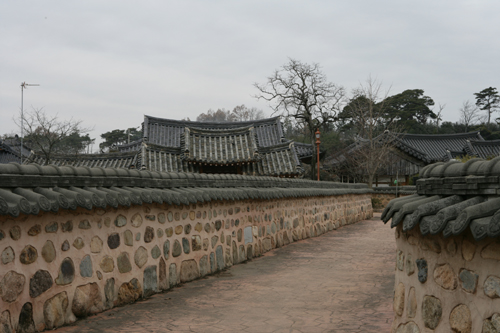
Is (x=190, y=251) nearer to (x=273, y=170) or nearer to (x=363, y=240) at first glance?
(x=363, y=240)

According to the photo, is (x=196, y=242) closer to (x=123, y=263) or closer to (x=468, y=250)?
(x=123, y=263)

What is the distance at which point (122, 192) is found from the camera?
19.1ft

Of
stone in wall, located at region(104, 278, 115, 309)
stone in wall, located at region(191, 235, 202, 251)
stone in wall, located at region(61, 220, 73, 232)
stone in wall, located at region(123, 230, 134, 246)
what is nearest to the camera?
stone in wall, located at region(61, 220, 73, 232)

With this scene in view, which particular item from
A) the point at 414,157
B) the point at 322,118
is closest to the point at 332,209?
the point at 322,118

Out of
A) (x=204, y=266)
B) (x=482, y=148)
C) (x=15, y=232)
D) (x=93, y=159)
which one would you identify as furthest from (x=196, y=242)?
(x=482, y=148)

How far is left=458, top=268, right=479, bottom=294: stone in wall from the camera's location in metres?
3.01

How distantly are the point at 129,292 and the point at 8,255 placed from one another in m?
2.00

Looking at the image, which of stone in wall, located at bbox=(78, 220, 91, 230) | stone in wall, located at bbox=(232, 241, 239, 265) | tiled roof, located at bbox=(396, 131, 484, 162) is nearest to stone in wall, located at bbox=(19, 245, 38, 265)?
stone in wall, located at bbox=(78, 220, 91, 230)

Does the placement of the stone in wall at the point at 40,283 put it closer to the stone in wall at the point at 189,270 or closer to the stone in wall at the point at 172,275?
the stone in wall at the point at 172,275

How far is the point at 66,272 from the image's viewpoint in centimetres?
503

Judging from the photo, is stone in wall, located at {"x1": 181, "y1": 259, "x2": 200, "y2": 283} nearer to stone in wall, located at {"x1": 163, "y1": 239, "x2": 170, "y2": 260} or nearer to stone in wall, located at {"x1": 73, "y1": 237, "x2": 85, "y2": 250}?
stone in wall, located at {"x1": 163, "y1": 239, "x2": 170, "y2": 260}

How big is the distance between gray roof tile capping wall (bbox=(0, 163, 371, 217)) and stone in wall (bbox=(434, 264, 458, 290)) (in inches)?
146

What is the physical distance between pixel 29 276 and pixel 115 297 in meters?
Answer: 1.43

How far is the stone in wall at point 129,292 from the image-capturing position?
583cm
